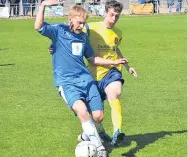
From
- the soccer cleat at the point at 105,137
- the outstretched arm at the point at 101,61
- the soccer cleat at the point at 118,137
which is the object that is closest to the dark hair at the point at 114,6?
the outstretched arm at the point at 101,61

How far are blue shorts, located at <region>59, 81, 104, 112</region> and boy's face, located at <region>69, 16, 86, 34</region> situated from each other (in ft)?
2.29

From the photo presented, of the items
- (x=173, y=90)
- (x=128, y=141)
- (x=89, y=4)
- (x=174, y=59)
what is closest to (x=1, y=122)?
(x=128, y=141)

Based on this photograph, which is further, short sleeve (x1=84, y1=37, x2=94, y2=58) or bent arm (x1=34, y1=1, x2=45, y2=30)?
short sleeve (x1=84, y1=37, x2=94, y2=58)

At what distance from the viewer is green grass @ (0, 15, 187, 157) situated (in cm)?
841

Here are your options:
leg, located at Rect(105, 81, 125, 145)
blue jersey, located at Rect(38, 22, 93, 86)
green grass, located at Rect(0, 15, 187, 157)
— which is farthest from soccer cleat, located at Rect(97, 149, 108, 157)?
blue jersey, located at Rect(38, 22, 93, 86)

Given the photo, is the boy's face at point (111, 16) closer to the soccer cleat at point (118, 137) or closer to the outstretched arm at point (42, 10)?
the outstretched arm at point (42, 10)

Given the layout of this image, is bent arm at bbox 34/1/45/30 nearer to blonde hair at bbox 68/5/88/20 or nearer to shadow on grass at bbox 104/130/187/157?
blonde hair at bbox 68/5/88/20

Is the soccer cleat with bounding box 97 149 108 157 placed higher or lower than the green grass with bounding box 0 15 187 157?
higher

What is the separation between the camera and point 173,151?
8141 mm

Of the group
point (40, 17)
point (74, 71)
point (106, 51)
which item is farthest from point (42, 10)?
point (106, 51)

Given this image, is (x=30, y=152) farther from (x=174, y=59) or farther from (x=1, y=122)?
(x=174, y=59)

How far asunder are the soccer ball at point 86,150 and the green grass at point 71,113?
1.68 feet

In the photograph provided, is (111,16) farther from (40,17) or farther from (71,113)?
(71,113)

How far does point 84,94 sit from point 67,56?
0.55m
